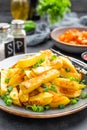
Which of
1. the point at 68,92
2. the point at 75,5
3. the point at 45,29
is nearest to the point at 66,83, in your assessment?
the point at 68,92

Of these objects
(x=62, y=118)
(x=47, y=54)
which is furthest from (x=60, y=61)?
(x=62, y=118)

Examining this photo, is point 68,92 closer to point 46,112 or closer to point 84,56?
point 46,112

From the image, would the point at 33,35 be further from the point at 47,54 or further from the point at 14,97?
the point at 14,97

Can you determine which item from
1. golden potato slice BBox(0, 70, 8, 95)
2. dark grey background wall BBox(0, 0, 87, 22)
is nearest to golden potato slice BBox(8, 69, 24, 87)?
golden potato slice BBox(0, 70, 8, 95)

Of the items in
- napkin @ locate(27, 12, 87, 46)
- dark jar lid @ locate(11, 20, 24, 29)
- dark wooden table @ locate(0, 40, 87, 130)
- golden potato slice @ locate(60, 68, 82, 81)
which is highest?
dark jar lid @ locate(11, 20, 24, 29)

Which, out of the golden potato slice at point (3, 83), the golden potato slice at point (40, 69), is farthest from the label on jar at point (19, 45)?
the golden potato slice at point (40, 69)

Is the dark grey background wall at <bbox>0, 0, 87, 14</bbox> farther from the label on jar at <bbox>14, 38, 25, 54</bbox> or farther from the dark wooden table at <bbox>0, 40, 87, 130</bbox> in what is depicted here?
the dark wooden table at <bbox>0, 40, 87, 130</bbox>
